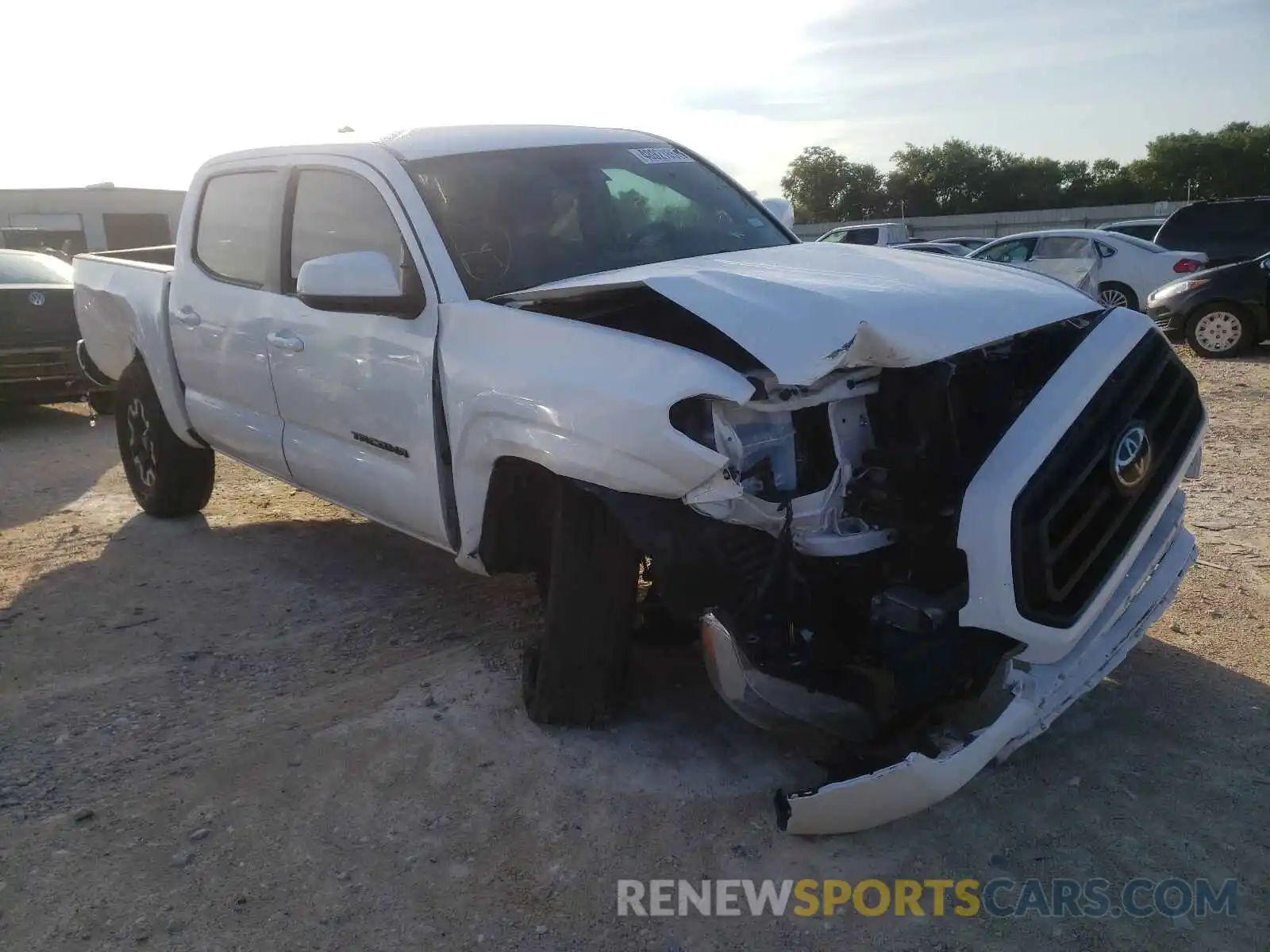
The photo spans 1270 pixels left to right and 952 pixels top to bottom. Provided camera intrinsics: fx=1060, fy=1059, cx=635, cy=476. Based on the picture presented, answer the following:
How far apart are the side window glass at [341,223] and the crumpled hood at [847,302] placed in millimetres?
648

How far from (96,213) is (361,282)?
33.0m

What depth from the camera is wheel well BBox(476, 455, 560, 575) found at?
3355 mm

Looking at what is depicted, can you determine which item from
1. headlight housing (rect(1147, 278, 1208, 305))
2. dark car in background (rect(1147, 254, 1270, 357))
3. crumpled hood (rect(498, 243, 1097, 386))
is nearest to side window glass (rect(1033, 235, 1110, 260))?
headlight housing (rect(1147, 278, 1208, 305))

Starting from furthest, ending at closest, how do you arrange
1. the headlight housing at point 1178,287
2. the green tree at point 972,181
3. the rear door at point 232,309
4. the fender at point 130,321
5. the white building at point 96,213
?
the green tree at point 972,181 < the white building at point 96,213 < the headlight housing at point 1178,287 < the fender at point 130,321 < the rear door at point 232,309

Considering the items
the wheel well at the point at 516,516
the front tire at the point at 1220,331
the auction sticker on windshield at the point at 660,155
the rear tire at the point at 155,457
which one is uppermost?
the auction sticker on windshield at the point at 660,155

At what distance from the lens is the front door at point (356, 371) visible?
3656 mm

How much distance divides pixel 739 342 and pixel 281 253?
8.66 feet

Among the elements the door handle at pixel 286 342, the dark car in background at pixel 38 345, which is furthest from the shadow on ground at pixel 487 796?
the dark car in background at pixel 38 345

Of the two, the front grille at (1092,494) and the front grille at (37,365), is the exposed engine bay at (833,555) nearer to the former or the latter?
the front grille at (1092,494)

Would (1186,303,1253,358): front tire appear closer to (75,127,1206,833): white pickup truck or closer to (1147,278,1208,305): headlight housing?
(1147,278,1208,305): headlight housing

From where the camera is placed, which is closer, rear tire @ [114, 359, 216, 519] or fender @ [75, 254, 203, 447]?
fender @ [75, 254, 203, 447]

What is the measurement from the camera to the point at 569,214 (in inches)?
155

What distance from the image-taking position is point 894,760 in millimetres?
2730

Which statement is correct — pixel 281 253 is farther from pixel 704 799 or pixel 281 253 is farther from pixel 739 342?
pixel 704 799
